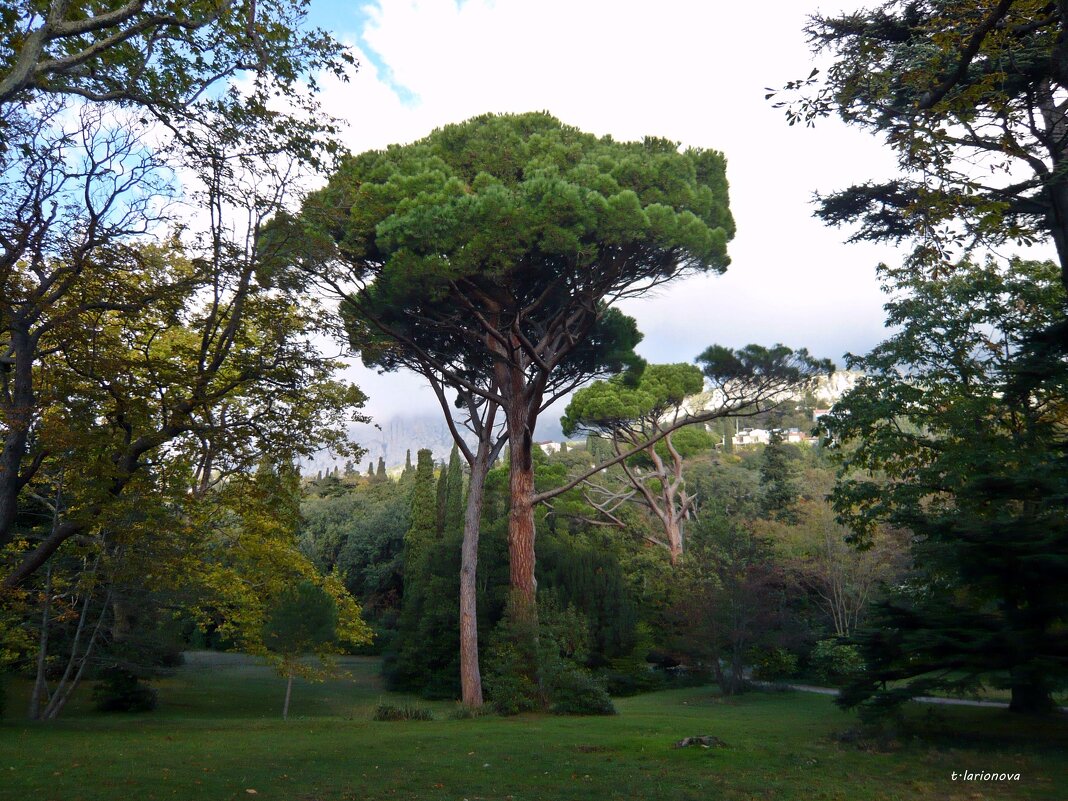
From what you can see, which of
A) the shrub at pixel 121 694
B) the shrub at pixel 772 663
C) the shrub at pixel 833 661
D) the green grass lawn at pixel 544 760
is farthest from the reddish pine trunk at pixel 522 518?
the shrub at pixel 121 694

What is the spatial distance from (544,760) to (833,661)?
17.5m

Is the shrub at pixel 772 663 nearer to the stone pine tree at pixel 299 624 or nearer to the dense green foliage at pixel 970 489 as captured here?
the dense green foliage at pixel 970 489

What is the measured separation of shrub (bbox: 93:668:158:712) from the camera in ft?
70.0

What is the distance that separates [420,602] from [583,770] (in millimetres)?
19896

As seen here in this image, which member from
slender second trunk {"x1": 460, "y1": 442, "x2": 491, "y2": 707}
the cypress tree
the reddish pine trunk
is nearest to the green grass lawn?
slender second trunk {"x1": 460, "y1": 442, "x2": 491, "y2": 707}

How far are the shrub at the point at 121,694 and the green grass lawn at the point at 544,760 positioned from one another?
18.3 feet

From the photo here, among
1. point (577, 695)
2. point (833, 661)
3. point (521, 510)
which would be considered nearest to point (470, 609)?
point (521, 510)

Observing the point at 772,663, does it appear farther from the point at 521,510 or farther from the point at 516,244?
the point at 516,244

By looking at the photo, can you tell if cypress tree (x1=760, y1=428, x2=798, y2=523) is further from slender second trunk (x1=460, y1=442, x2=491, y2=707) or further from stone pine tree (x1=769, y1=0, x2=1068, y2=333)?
stone pine tree (x1=769, y1=0, x2=1068, y2=333)

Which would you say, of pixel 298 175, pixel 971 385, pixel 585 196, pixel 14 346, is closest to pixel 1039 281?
pixel 971 385

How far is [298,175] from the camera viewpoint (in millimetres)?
9633

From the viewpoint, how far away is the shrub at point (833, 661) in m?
22.9

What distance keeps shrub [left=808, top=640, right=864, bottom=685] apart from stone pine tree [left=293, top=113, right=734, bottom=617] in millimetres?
11038

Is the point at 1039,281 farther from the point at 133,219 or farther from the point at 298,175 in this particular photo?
the point at 133,219
